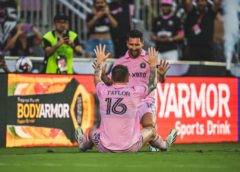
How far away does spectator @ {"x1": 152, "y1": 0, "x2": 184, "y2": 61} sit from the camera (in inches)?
845

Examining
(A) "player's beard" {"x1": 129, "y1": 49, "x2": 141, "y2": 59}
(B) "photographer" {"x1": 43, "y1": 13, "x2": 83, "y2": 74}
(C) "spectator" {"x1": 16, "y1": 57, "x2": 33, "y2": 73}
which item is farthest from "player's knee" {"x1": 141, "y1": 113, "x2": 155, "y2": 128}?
(C) "spectator" {"x1": 16, "y1": 57, "x2": 33, "y2": 73}

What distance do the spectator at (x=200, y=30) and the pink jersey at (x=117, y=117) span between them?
7.94 meters

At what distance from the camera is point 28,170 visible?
36.4 feet

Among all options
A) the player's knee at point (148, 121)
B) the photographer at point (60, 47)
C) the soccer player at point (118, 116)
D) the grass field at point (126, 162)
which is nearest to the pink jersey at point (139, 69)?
the player's knee at point (148, 121)

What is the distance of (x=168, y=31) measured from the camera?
21.6 m

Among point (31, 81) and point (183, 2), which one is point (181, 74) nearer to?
point (183, 2)

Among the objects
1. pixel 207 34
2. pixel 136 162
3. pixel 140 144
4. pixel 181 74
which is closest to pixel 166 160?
pixel 136 162

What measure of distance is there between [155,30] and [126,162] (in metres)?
9.88

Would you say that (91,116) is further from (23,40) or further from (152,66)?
(152,66)

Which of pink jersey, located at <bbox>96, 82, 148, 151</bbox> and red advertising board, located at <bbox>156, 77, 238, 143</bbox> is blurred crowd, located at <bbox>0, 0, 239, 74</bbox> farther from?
pink jersey, located at <bbox>96, 82, 148, 151</bbox>

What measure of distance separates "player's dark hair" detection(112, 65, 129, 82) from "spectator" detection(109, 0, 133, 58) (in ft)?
23.9

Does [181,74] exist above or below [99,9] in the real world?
below

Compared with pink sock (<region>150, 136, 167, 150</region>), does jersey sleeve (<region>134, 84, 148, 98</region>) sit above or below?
above

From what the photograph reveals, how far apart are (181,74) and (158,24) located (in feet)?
4.90
